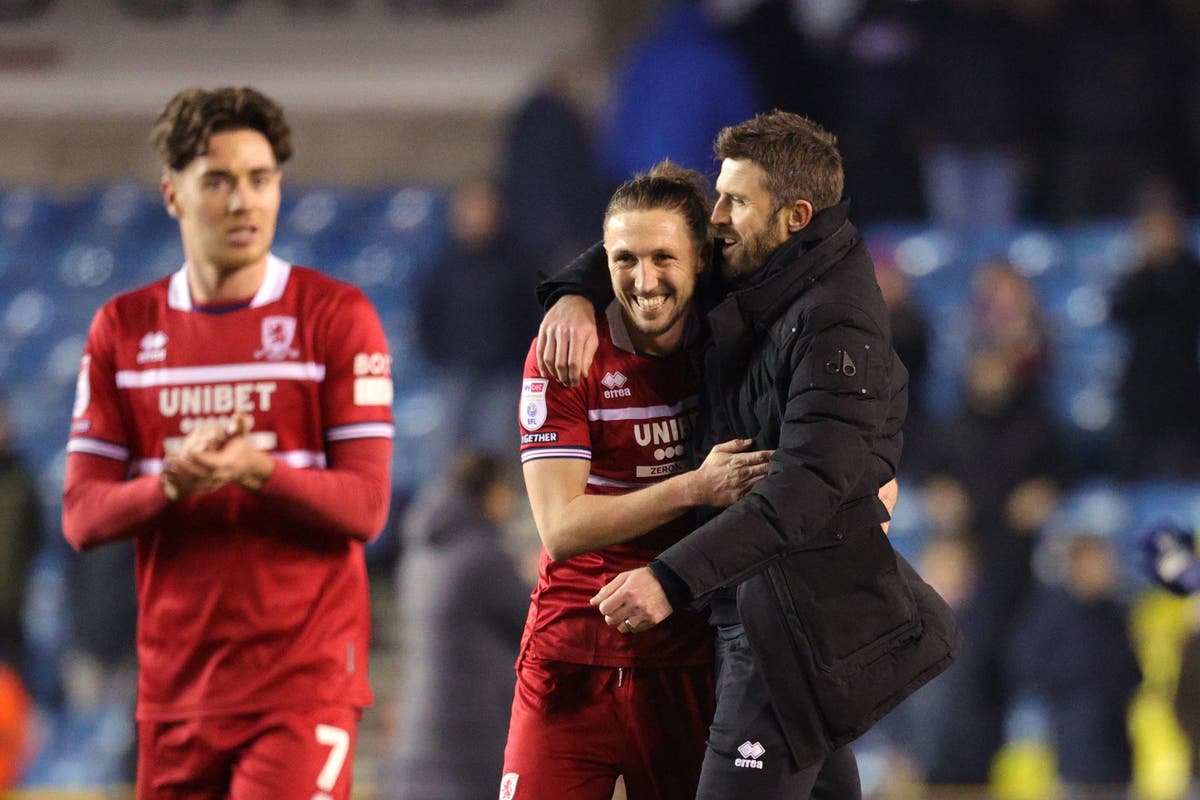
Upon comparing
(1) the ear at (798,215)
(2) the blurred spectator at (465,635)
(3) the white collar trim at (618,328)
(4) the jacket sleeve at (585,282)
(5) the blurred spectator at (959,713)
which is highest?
(1) the ear at (798,215)

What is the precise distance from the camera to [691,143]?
10312 millimetres

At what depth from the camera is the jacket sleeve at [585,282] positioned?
12.4ft

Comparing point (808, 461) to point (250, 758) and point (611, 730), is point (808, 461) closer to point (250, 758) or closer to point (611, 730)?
point (611, 730)

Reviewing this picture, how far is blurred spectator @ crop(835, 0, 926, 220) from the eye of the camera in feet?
34.9

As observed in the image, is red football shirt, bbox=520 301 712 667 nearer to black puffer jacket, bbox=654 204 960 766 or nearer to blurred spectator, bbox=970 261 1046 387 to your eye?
black puffer jacket, bbox=654 204 960 766

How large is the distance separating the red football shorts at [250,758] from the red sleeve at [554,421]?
72 centimetres

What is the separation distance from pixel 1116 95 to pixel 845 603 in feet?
26.3

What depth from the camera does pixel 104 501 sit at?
3.72 meters

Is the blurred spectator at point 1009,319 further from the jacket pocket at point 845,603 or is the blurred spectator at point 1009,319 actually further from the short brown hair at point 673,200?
the jacket pocket at point 845,603

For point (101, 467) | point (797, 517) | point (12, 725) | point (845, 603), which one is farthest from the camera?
point (12, 725)

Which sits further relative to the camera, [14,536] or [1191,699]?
[14,536]

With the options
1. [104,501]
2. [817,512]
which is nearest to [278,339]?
[104,501]

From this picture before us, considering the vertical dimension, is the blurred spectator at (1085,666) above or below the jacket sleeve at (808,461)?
below

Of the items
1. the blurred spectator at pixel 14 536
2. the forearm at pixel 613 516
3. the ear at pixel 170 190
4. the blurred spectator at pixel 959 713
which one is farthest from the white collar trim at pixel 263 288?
the blurred spectator at pixel 14 536
